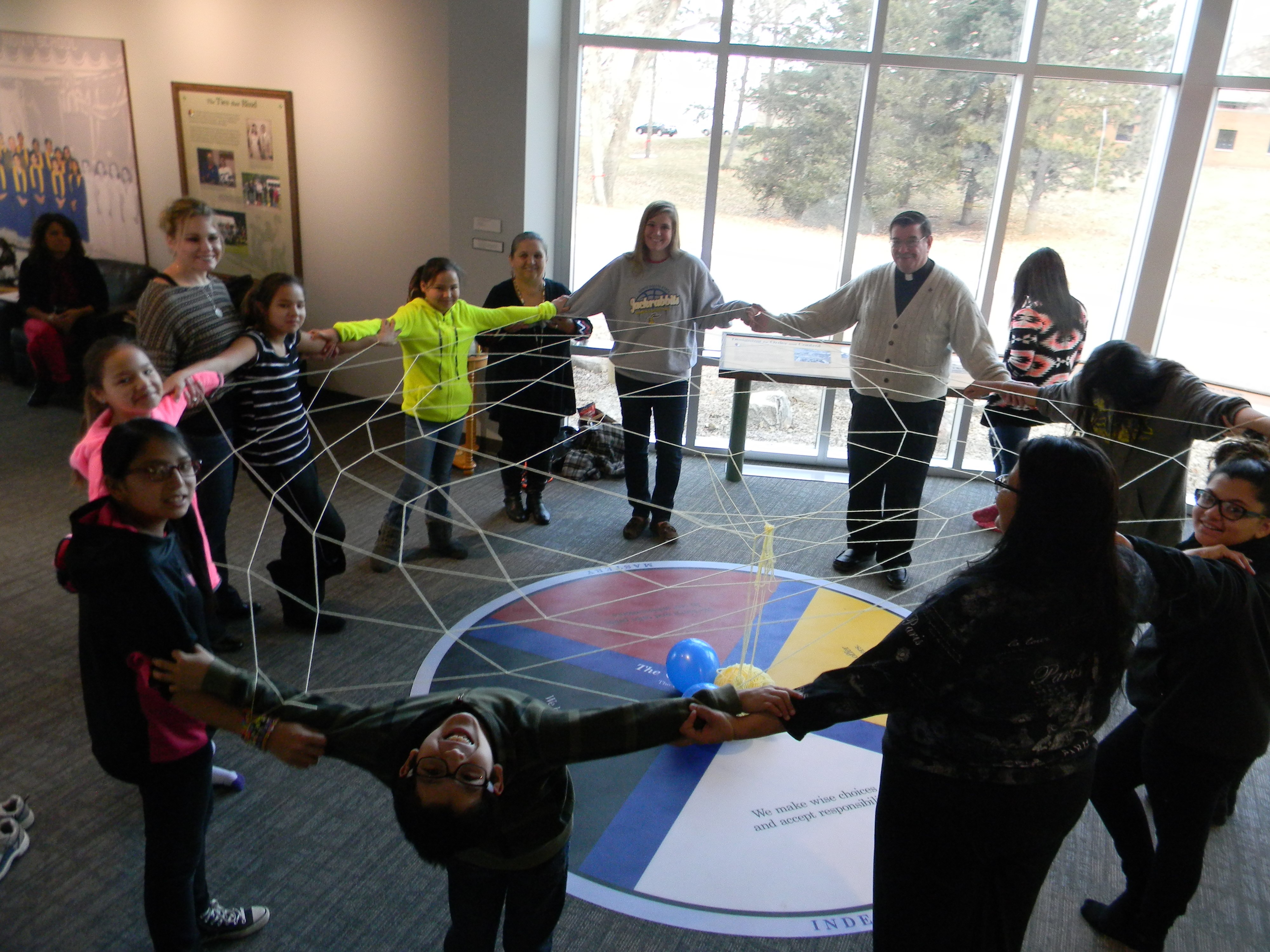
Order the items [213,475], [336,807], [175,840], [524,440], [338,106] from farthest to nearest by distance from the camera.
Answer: [338,106] → [524,440] → [213,475] → [336,807] → [175,840]

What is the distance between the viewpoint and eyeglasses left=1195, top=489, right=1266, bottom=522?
1.75 m

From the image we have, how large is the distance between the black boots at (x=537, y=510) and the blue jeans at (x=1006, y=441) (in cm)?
203

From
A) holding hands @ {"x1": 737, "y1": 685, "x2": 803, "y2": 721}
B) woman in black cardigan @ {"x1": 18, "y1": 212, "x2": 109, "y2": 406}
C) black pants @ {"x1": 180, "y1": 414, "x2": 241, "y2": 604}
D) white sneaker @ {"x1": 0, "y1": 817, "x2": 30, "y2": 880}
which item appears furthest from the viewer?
woman in black cardigan @ {"x1": 18, "y1": 212, "x2": 109, "y2": 406}

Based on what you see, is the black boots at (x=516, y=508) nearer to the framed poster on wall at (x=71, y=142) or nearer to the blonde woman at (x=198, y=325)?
the blonde woman at (x=198, y=325)

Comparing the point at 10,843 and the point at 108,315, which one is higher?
the point at 108,315

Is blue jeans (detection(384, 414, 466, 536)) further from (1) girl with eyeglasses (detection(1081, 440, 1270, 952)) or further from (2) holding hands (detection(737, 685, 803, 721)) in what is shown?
(1) girl with eyeglasses (detection(1081, 440, 1270, 952))

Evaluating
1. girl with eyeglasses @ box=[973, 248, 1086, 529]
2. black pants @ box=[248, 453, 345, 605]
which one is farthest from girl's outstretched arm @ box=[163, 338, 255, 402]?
girl with eyeglasses @ box=[973, 248, 1086, 529]

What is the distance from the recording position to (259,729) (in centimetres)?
138

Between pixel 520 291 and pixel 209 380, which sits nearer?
pixel 209 380

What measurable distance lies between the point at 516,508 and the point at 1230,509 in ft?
9.60

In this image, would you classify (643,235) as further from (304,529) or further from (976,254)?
(976,254)

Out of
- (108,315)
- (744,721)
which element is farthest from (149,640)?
(108,315)

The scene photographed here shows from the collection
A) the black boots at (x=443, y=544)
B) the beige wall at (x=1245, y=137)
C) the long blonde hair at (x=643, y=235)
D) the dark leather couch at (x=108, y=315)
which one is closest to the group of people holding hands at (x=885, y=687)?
the black boots at (x=443, y=544)

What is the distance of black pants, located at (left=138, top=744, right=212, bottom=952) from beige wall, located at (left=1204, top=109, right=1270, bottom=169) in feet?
16.2
